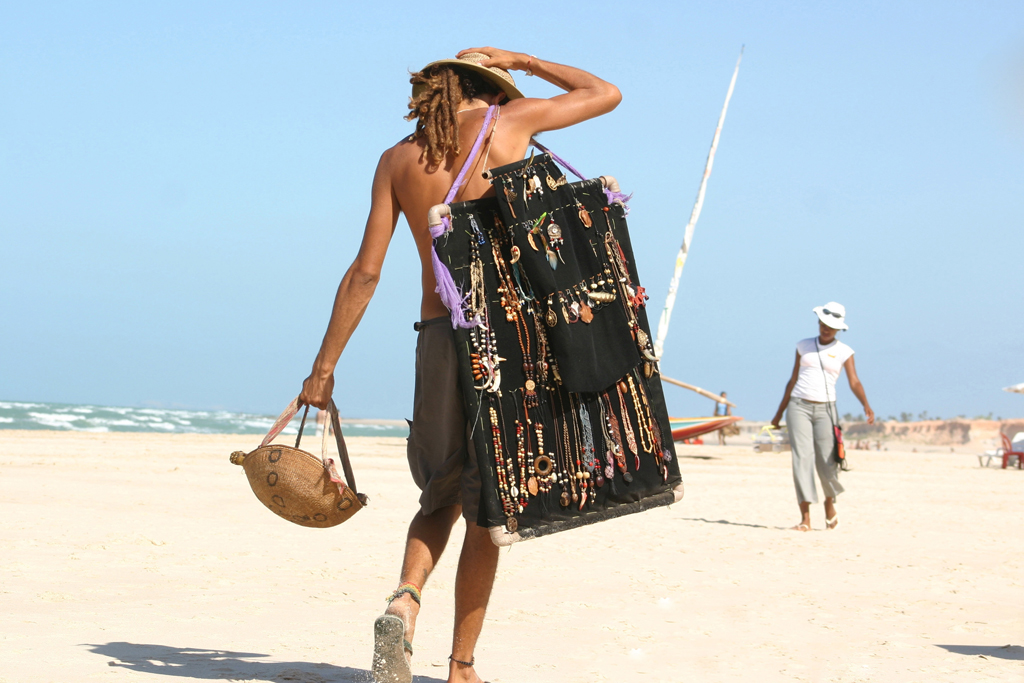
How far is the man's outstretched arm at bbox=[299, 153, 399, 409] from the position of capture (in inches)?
116

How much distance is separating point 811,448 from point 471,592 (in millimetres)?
6112

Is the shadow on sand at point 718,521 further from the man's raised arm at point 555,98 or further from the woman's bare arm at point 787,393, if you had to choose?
the man's raised arm at point 555,98

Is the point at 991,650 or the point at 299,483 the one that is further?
the point at 991,650

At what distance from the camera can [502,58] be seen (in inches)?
119

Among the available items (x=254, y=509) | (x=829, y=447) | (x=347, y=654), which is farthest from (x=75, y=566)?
(x=829, y=447)

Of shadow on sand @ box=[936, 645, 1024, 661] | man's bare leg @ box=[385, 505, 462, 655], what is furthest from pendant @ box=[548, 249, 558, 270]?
shadow on sand @ box=[936, 645, 1024, 661]

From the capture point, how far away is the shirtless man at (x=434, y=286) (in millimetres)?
2887

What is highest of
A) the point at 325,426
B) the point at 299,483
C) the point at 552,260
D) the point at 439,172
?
the point at 439,172

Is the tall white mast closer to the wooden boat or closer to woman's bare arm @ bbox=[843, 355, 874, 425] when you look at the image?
the wooden boat

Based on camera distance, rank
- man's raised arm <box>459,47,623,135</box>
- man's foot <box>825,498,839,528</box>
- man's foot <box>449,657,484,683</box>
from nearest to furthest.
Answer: man's foot <box>449,657,484,683</box> < man's raised arm <box>459,47,623,135</box> < man's foot <box>825,498,839,528</box>

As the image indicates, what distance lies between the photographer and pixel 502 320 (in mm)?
2854

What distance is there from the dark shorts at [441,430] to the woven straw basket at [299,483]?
1.07 feet

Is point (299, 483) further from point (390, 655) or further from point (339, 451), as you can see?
point (390, 655)

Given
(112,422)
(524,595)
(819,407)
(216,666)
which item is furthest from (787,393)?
(112,422)
